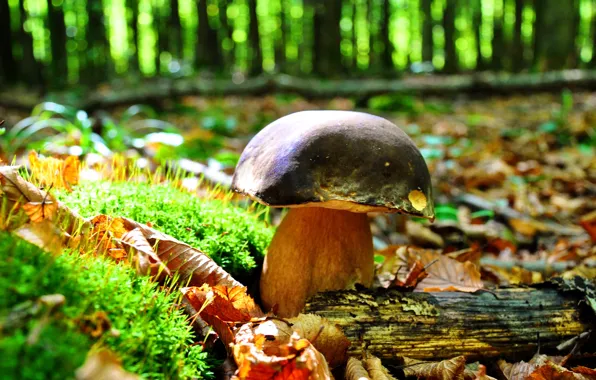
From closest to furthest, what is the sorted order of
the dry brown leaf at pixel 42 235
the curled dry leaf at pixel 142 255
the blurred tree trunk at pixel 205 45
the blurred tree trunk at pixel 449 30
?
1. the dry brown leaf at pixel 42 235
2. the curled dry leaf at pixel 142 255
3. the blurred tree trunk at pixel 205 45
4. the blurred tree trunk at pixel 449 30

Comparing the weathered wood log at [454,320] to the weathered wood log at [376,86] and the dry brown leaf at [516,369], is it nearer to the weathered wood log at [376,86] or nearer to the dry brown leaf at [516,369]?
the dry brown leaf at [516,369]

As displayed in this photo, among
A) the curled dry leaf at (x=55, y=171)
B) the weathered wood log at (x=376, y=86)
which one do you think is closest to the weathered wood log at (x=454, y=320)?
the curled dry leaf at (x=55, y=171)

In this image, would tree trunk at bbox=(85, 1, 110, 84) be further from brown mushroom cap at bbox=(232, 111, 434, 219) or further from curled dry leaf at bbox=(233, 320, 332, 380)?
curled dry leaf at bbox=(233, 320, 332, 380)

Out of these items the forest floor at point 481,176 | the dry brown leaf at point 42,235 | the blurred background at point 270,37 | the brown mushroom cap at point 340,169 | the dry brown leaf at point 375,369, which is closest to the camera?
the dry brown leaf at point 42,235

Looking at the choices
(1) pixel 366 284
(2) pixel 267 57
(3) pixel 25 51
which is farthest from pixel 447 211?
(2) pixel 267 57

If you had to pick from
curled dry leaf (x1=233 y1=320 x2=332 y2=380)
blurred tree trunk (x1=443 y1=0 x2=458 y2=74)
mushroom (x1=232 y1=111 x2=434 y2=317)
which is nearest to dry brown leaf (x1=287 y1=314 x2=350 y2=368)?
curled dry leaf (x1=233 y1=320 x2=332 y2=380)

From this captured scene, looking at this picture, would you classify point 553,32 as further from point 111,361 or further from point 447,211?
point 111,361
